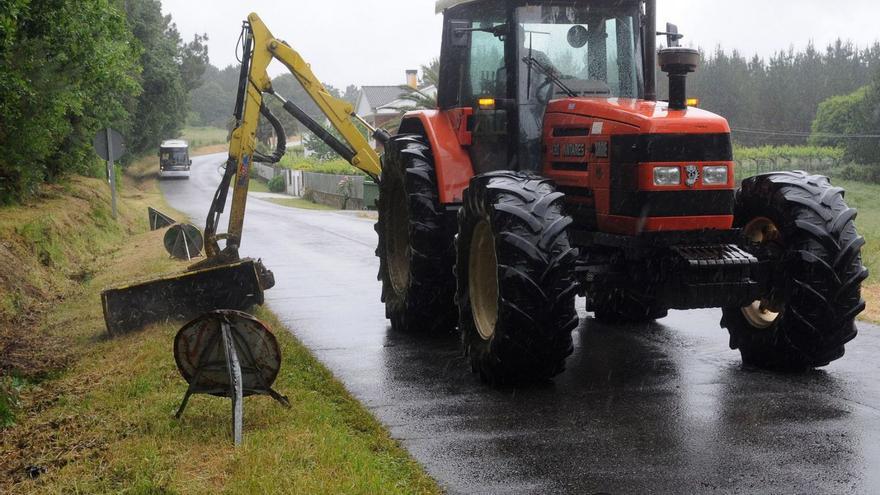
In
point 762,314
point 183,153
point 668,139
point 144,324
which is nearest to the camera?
point 668,139

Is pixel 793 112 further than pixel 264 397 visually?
Yes

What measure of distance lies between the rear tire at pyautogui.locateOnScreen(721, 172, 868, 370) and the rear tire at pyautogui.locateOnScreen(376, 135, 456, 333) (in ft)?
8.91

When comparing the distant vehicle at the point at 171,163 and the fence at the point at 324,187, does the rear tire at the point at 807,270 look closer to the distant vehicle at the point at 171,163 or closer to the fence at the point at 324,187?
the fence at the point at 324,187

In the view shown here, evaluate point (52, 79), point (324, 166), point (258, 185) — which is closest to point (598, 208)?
point (52, 79)

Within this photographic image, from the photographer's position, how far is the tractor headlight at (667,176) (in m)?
7.15

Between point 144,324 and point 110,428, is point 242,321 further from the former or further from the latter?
point 144,324

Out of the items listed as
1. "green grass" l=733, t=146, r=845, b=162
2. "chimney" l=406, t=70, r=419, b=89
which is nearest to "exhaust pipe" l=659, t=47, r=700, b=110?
"green grass" l=733, t=146, r=845, b=162

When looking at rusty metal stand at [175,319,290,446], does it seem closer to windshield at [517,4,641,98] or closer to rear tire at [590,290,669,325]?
windshield at [517,4,641,98]

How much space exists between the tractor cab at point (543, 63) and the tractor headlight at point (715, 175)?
1.31 m

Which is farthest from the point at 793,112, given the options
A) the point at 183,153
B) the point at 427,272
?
the point at 427,272

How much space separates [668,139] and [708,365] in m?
1.98

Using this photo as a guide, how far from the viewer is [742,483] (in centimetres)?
520

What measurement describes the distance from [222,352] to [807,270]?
4038 millimetres

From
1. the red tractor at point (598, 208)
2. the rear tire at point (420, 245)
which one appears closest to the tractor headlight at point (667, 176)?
the red tractor at point (598, 208)
